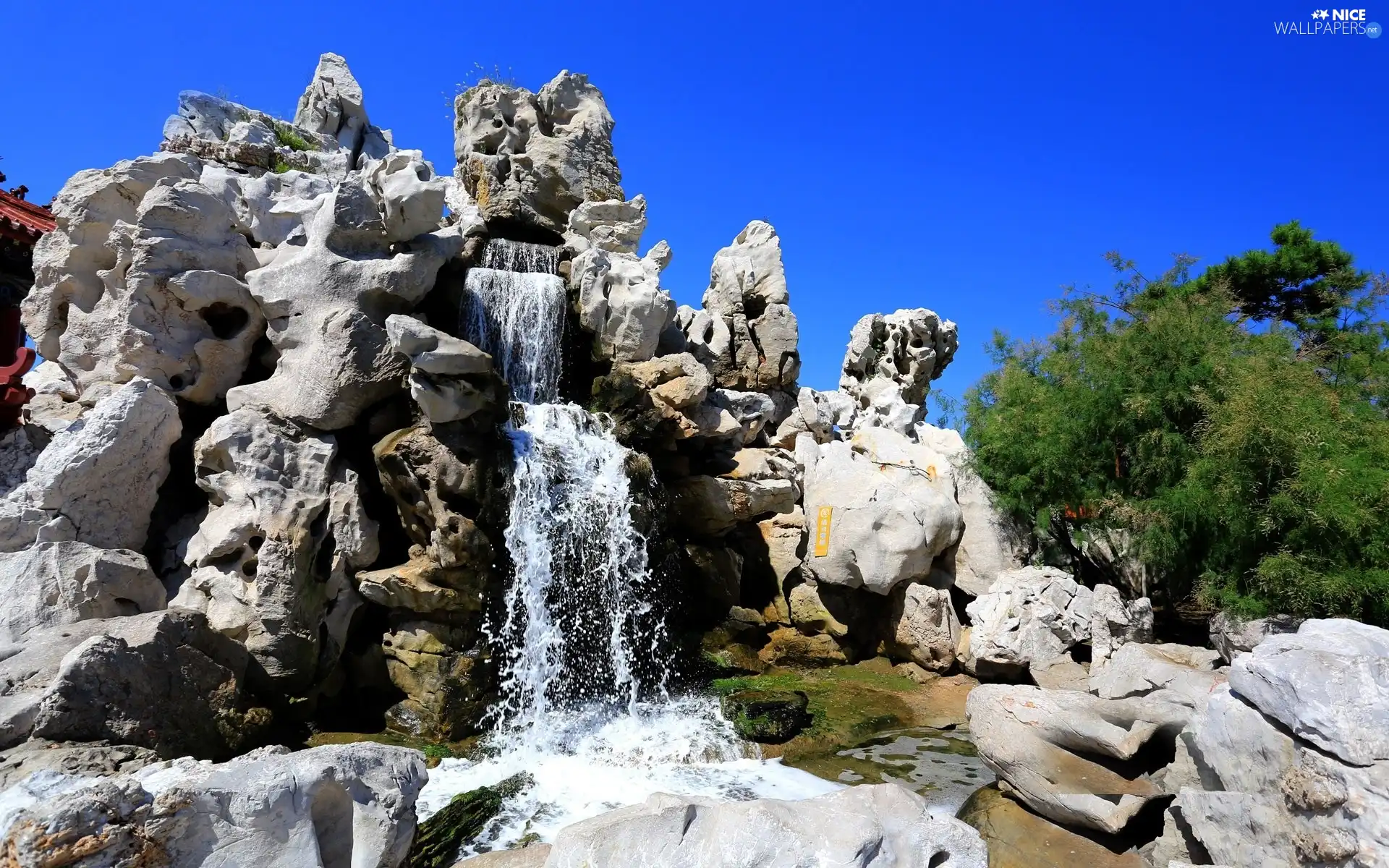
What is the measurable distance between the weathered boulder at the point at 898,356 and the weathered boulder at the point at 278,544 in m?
12.5

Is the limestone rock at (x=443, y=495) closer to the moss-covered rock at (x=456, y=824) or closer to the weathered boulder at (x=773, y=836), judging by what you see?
the moss-covered rock at (x=456, y=824)

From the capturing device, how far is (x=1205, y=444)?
32.7 ft

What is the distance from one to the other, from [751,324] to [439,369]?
9.86 meters

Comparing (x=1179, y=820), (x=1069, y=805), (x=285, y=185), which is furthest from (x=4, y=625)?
(x=1179, y=820)

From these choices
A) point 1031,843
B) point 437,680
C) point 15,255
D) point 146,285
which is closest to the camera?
point 1031,843

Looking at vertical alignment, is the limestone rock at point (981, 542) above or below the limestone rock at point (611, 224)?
below

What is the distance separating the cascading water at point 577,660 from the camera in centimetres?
848

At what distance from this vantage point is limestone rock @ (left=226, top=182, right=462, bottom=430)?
10141 millimetres

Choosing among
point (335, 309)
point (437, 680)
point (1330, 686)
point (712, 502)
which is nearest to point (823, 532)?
point (712, 502)

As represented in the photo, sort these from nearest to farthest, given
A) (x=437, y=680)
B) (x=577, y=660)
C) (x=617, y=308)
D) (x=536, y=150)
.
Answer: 1. (x=437, y=680)
2. (x=577, y=660)
3. (x=617, y=308)
4. (x=536, y=150)

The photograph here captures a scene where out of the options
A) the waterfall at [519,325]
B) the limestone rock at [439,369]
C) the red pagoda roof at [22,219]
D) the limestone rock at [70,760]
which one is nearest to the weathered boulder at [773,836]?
the limestone rock at [70,760]

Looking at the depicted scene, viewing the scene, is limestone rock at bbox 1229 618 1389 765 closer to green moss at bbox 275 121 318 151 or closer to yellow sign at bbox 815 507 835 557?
yellow sign at bbox 815 507 835 557

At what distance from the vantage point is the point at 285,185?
12055 mm

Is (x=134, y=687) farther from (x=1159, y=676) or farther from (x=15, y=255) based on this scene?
(x=15, y=255)
